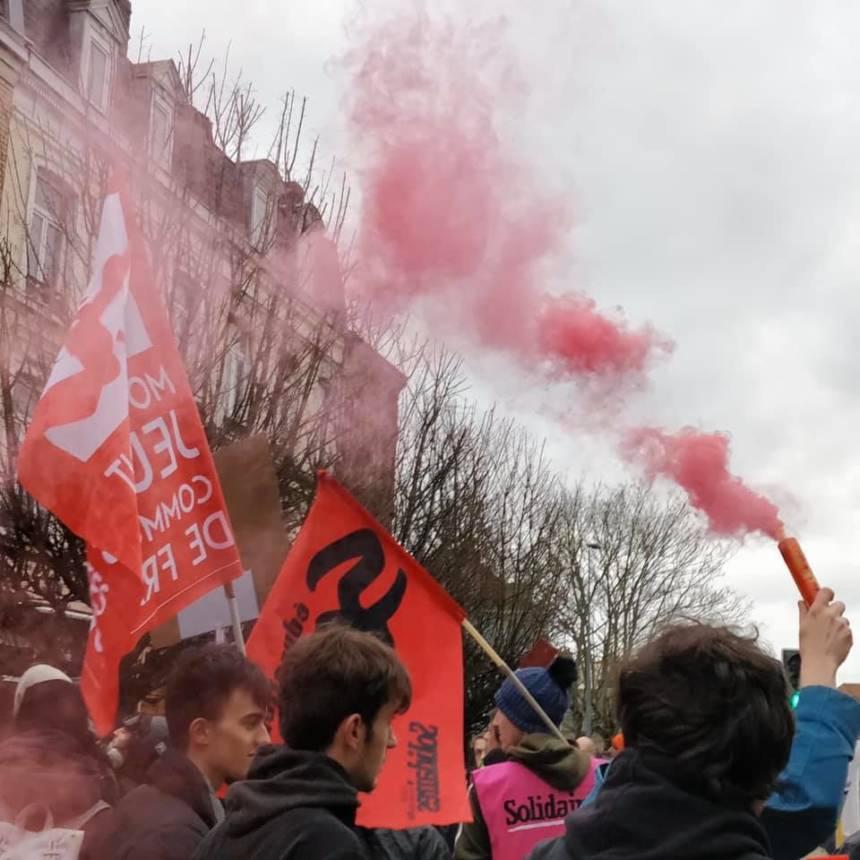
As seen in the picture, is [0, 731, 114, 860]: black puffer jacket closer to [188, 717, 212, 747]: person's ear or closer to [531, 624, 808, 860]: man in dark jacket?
[188, 717, 212, 747]: person's ear

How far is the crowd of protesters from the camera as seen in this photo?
7.17 ft

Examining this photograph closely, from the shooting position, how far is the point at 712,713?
2225mm

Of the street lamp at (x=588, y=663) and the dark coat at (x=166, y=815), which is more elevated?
the street lamp at (x=588, y=663)

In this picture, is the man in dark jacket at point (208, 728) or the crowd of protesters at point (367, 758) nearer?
the crowd of protesters at point (367, 758)

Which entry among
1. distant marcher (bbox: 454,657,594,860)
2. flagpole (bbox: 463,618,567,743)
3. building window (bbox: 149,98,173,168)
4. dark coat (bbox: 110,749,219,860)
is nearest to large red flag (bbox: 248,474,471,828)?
flagpole (bbox: 463,618,567,743)

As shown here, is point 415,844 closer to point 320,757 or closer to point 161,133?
point 320,757

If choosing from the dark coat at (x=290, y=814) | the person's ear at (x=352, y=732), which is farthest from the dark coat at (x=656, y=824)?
the person's ear at (x=352, y=732)

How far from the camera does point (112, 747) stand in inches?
204

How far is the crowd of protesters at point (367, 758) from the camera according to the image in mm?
2186

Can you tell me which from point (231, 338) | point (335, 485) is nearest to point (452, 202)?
point (231, 338)

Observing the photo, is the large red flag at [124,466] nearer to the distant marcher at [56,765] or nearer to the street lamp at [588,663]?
the distant marcher at [56,765]

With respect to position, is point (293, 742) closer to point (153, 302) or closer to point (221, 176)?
point (153, 302)

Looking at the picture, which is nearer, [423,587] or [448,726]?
[448,726]

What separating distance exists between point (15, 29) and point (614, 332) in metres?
10.8
